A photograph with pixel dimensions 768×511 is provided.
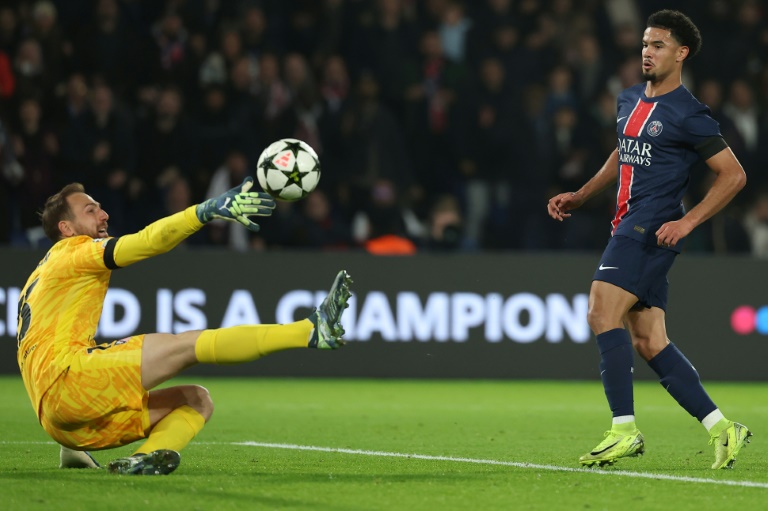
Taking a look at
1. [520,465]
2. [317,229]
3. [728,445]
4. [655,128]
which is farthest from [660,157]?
[317,229]

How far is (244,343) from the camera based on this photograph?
5727 mm

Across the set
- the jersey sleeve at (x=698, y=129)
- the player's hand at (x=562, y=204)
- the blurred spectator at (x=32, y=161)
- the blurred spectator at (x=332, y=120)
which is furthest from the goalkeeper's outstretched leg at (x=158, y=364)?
the blurred spectator at (x=332, y=120)

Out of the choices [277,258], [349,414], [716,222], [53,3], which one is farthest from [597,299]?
[53,3]

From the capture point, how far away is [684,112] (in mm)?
6387

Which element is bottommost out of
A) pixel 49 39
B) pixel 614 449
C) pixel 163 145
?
pixel 614 449

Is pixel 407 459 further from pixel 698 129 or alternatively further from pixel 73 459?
pixel 698 129

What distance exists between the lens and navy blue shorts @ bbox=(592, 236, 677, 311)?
6.36m

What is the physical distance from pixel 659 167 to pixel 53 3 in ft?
31.2

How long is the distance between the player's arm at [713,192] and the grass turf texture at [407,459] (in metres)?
1.14

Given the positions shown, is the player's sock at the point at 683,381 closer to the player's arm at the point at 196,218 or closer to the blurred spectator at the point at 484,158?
the player's arm at the point at 196,218

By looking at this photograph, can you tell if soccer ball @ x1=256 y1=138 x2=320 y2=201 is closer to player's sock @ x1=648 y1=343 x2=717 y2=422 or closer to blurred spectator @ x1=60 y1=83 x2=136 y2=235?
player's sock @ x1=648 y1=343 x2=717 y2=422

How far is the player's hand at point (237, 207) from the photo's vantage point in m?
5.53

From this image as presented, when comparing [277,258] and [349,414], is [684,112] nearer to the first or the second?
[349,414]

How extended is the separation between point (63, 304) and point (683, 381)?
3.06 meters
